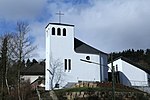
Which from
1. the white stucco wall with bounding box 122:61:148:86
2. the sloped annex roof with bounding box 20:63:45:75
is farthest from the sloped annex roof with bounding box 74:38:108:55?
the sloped annex roof with bounding box 20:63:45:75

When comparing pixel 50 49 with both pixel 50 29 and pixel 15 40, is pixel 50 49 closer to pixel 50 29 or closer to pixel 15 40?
pixel 50 29

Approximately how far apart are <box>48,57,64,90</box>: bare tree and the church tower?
57 cm

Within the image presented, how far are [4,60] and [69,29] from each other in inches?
516

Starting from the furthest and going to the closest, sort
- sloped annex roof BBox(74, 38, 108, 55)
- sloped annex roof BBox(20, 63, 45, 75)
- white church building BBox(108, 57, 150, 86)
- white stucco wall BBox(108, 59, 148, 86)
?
sloped annex roof BBox(20, 63, 45, 75), white stucco wall BBox(108, 59, 148, 86), white church building BBox(108, 57, 150, 86), sloped annex roof BBox(74, 38, 108, 55)

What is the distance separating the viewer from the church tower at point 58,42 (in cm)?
5179

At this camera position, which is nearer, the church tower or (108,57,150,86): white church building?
the church tower

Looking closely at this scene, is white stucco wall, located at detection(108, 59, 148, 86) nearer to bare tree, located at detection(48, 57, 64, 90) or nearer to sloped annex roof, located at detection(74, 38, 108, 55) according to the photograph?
sloped annex roof, located at detection(74, 38, 108, 55)

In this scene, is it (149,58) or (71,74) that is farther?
(149,58)

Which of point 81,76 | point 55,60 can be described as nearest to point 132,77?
point 81,76

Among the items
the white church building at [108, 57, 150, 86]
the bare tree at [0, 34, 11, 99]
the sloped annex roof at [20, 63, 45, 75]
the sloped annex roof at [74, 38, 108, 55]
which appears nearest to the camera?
the bare tree at [0, 34, 11, 99]

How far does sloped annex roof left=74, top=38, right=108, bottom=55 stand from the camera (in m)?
54.3

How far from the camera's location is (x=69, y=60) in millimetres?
52469

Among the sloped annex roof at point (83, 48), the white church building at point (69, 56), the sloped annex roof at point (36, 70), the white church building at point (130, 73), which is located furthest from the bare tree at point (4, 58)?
the white church building at point (130, 73)

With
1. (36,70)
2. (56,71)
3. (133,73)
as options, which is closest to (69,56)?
(56,71)
